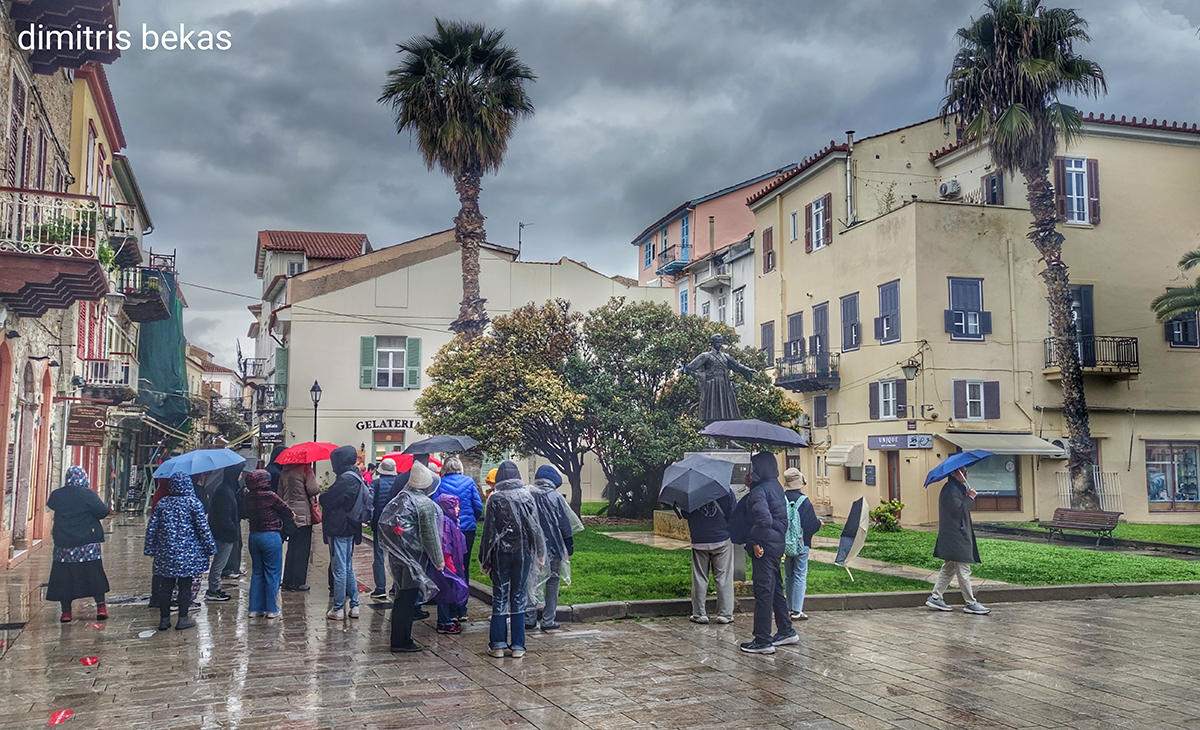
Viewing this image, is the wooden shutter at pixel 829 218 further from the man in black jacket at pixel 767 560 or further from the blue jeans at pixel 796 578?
the man in black jacket at pixel 767 560

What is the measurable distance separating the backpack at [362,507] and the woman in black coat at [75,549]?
2488 millimetres

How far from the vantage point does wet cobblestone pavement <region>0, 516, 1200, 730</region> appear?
6234 millimetres

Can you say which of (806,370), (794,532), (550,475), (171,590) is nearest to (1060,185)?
(806,370)

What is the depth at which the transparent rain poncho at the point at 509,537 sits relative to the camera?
313 inches

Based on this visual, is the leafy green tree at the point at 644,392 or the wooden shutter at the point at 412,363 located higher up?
the wooden shutter at the point at 412,363

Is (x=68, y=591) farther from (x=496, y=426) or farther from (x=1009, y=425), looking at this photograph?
(x=1009, y=425)

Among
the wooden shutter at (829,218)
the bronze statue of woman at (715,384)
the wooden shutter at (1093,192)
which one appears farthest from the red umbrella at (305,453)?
the wooden shutter at (1093,192)

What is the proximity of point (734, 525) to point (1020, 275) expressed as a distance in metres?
21.0

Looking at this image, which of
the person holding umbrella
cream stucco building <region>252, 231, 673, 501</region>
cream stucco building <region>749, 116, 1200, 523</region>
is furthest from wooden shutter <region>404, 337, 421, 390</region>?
the person holding umbrella

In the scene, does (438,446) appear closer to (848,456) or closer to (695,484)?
(695,484)

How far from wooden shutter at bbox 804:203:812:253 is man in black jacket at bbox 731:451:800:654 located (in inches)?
927

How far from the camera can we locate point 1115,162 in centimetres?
2802

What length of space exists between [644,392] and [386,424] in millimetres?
16338

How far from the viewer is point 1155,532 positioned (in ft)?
73.5
